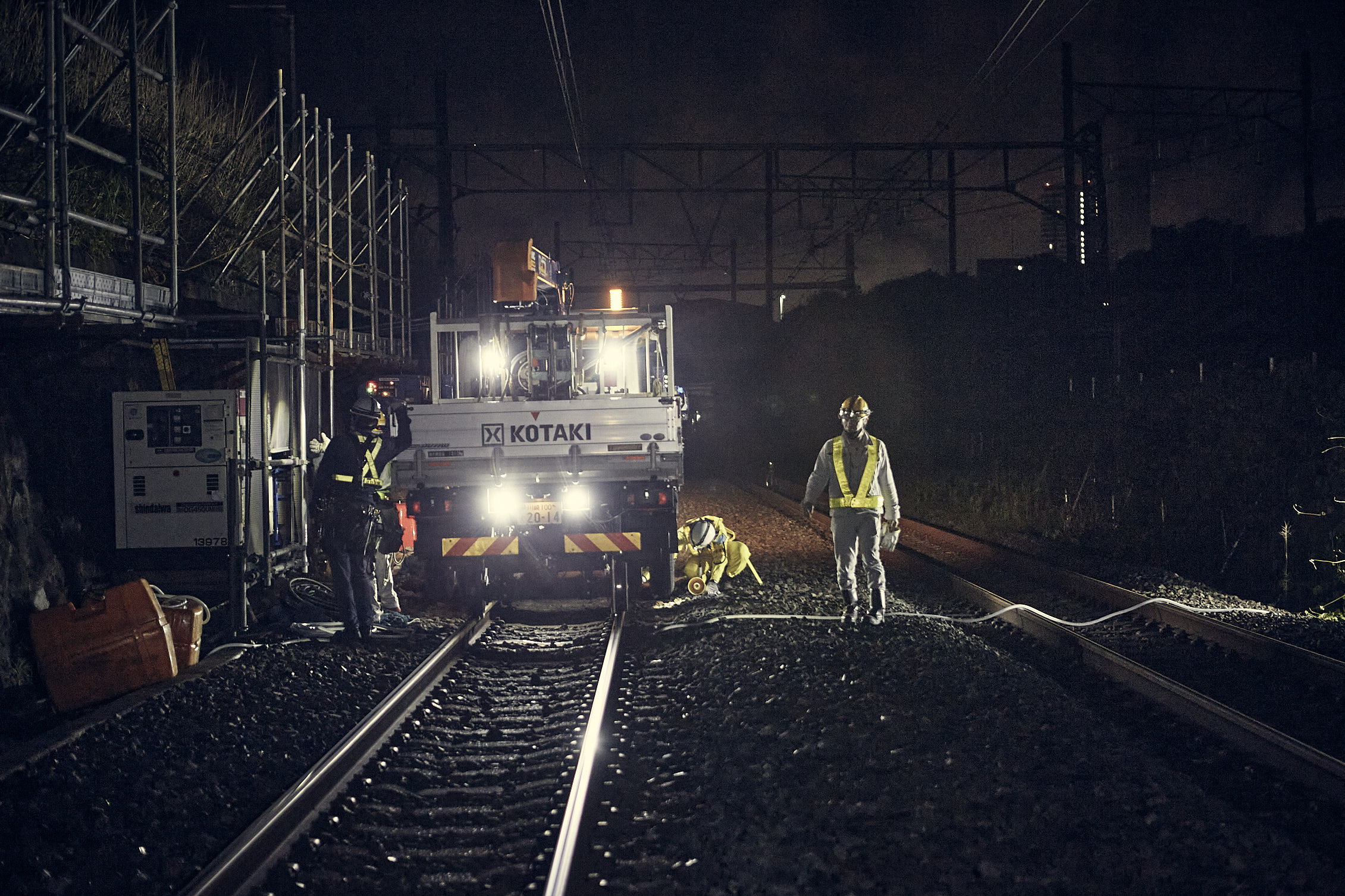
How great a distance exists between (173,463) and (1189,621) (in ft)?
33.1

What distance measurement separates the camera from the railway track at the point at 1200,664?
20.0 ft

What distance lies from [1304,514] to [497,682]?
9.73 metres

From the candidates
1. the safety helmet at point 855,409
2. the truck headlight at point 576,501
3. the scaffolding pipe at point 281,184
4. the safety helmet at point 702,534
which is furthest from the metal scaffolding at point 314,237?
the safety helmet at point 855,409

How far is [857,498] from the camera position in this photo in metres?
9.87

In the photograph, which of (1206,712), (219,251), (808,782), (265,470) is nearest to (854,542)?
(1206,712)

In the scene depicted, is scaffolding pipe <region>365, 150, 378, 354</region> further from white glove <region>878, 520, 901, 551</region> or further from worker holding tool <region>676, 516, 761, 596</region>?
white glove <region>878, 520, 901, 551</region>

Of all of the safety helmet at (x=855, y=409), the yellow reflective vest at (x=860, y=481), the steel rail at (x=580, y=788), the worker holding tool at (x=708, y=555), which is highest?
the safety helmet at (x=855, y=409)

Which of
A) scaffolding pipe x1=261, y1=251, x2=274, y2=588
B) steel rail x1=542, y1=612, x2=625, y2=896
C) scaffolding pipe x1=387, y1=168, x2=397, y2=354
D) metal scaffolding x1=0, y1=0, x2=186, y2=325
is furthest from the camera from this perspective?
scaffolding pipe x1=387, y1=168, x2=397, y2=354

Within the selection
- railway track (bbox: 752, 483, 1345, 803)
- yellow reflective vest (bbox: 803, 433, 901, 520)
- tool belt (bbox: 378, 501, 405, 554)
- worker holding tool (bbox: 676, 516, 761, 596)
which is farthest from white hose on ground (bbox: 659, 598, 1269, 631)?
tool belt (bbox: 378, 501, 405, 554)

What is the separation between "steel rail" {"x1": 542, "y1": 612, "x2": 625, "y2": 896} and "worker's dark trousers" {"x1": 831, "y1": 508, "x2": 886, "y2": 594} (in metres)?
2.55

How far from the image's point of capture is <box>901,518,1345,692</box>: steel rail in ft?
26.1

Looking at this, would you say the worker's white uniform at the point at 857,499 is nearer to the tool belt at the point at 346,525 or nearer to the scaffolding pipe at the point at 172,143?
the tool belt at the point at 346,525

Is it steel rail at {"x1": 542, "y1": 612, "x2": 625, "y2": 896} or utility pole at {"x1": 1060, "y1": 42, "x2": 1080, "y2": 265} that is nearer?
steel rail at {"x1": 542, "y1": 612, "x2": 625, "y2": 896}

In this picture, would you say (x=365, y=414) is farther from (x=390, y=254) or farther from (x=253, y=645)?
(x=390, y=254)
